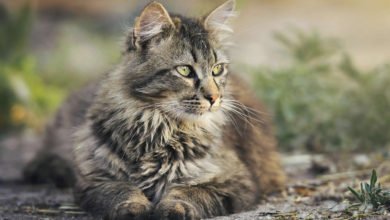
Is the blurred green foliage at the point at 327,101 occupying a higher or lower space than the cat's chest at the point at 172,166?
higher

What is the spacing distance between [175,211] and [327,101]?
3359 millimetres

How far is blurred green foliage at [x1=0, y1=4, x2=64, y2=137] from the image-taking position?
905cm

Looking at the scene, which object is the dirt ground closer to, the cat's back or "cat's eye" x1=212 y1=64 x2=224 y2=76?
the cat's back

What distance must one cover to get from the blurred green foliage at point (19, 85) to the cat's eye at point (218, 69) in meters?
4.43

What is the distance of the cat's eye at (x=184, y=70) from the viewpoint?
4852 millimetres

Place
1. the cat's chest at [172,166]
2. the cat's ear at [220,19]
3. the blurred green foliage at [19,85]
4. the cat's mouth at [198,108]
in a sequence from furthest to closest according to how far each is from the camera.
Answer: the blurred green foliage at [19,85] < the cat's ear at [220,19] < the cat's chest at [172,166] < the cat's mouth at [198,108]

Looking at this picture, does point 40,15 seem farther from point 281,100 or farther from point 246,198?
point 246,198

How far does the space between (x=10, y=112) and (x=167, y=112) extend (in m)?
4.58

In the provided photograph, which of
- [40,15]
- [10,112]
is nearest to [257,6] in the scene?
[40,15]

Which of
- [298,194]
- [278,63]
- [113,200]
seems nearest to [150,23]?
[113,200]

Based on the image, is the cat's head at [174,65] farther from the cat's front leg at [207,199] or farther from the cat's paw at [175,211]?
the cat's paw at [175,211]

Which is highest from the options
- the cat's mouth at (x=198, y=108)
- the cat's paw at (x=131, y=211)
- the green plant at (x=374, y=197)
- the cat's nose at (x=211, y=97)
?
the cat's nose at (x=211, y=97)

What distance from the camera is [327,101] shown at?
734 centimetres

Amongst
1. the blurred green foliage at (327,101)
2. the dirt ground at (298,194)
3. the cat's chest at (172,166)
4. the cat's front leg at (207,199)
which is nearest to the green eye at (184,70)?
the cat's chest at (172,166)
